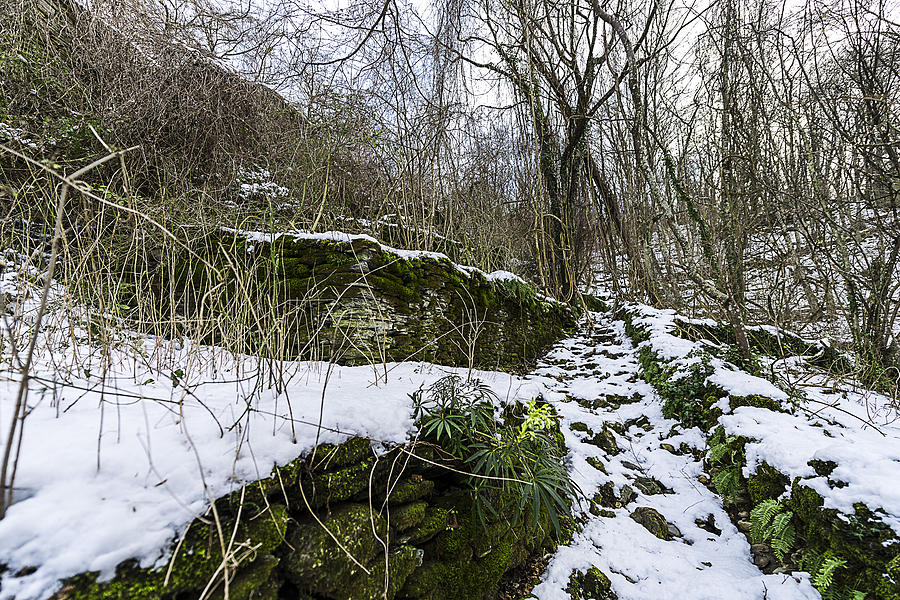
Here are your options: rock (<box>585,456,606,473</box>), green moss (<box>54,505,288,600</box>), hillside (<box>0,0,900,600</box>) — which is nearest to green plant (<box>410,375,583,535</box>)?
hillside (<box>0,0,900,600</box>)

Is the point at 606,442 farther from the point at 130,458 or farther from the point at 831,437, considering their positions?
the point at 130,458

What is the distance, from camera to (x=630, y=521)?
8.09 feet

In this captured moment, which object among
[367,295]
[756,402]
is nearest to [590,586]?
[756,402]

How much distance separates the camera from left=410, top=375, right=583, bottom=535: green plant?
1.75 metres

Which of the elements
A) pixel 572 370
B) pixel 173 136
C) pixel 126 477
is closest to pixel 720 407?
pixel 572 370

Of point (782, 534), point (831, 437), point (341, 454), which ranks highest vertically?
point (341, 454)

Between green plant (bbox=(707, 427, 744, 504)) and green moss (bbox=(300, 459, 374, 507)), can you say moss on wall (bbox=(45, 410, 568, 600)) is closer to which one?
green moss (bbox=(300, 459, 374, 507))

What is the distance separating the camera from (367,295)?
372 centimetres

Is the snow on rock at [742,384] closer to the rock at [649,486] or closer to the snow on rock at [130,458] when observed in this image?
Answer: the rock at [649,486]

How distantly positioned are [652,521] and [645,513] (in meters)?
0.07

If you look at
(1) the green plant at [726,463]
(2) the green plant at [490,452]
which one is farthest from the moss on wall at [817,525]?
(2) the green plant at [490,452]

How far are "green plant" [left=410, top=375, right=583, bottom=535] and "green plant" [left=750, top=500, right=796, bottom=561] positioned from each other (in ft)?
4.20

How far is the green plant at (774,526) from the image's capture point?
202 centimetres

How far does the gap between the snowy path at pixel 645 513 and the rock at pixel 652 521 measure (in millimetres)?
24
